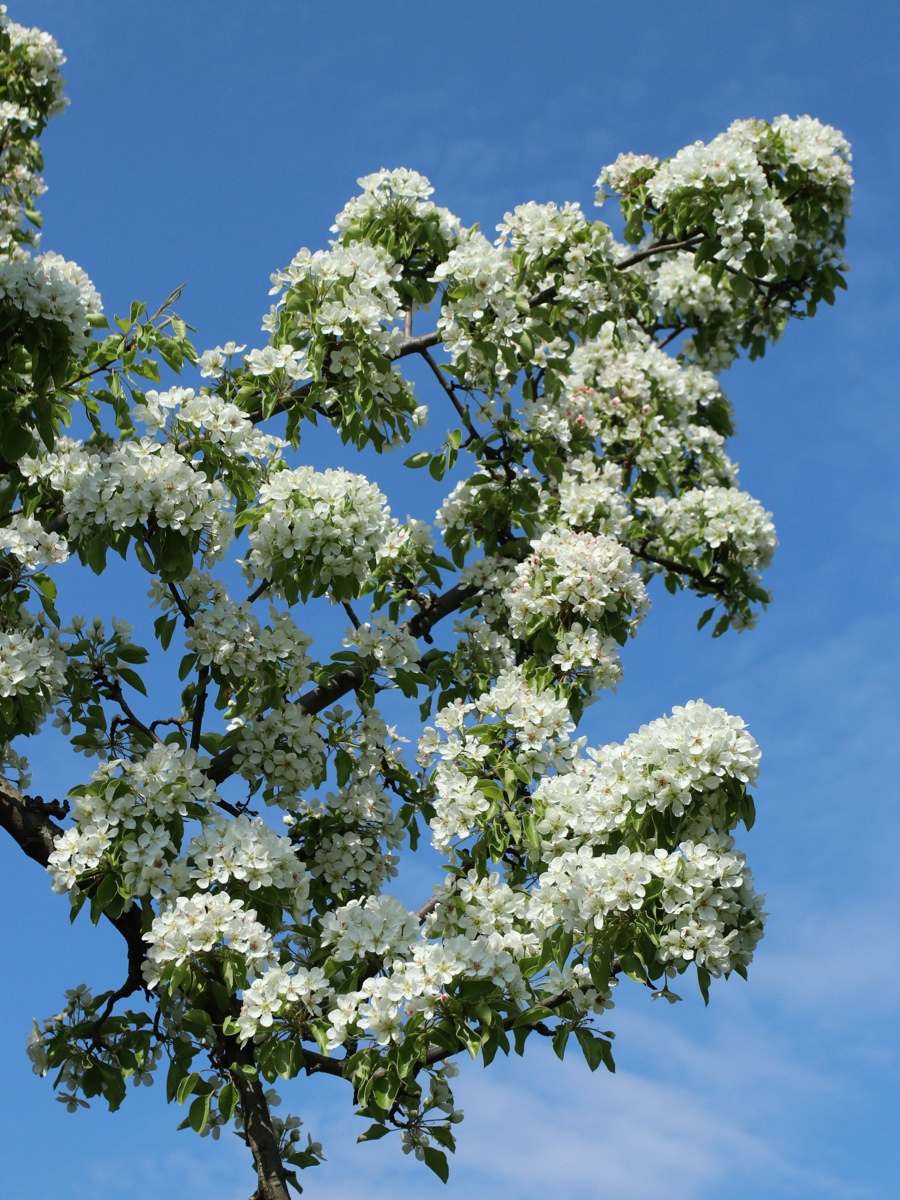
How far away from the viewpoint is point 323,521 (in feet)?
15.5

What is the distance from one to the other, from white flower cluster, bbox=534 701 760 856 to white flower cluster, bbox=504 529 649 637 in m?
1.23

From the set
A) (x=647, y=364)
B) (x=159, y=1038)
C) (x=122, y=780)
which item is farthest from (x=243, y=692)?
(x=647, y=364)

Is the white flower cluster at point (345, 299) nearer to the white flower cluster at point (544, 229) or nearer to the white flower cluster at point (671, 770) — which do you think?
the white flower cluster at point (544, 229)

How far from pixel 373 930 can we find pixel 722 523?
397cm

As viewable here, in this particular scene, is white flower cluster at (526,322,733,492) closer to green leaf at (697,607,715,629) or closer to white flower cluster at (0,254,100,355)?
green leaf at (697,607,715,629)

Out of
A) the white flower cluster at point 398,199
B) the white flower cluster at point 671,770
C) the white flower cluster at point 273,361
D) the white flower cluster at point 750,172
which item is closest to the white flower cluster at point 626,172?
the white flower cluster at point 750,172

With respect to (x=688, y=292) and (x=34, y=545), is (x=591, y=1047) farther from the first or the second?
(x=688, y=292)

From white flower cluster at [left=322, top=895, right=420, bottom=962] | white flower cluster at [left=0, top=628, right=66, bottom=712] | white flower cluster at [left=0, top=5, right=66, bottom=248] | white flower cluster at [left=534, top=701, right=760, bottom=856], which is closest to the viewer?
white flower cluster at [left=534, top=701, right=760, bottom=856]

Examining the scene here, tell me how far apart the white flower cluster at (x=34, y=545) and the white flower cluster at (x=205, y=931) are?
1484 mm

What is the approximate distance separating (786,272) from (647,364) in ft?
3.56

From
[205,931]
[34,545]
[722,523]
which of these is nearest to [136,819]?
[205,931]

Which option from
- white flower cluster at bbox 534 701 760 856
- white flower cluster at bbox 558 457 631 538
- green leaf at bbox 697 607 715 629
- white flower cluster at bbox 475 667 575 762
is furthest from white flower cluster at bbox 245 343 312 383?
green leaf at bbox 697 607 715 629

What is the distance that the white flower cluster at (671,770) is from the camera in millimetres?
4039

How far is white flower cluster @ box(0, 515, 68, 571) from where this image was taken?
483 centimetres
